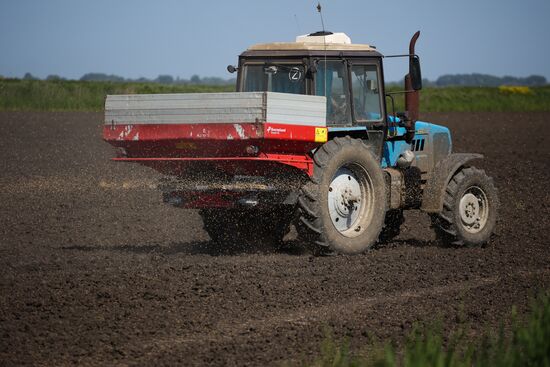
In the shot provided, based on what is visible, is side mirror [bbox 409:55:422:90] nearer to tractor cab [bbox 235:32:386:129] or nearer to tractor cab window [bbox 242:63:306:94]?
tractor cab [bbox 235:32:386:129]

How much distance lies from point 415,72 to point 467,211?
2.12 meters

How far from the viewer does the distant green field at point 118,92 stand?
35.7 m

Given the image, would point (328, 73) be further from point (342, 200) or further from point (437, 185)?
point (437, 185)

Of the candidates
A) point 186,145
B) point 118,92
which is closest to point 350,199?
point 186,145

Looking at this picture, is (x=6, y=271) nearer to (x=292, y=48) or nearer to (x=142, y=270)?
(x=142, y=270)

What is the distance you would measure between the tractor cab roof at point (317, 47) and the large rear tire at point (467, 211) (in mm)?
1840

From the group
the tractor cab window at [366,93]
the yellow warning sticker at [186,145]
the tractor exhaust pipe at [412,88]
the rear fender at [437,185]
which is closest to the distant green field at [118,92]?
the tractor exhaust pipe at [412,88]

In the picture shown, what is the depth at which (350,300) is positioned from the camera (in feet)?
25.5

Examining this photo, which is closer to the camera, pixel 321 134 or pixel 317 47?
pixel 321 134

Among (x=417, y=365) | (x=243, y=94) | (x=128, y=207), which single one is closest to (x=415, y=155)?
(x=243, y=94)

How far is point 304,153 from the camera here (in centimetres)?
934

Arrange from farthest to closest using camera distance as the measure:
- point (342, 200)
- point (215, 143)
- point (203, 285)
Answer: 1. point (342, 200)
2. point (215, 143)
3. point (203, 285)

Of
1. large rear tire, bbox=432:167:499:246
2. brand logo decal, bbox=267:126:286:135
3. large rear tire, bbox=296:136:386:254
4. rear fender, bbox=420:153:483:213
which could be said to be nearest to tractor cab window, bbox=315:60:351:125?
large rear tire, bbox=296:136:386:254

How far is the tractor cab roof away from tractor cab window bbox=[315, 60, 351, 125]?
130 millimetres
